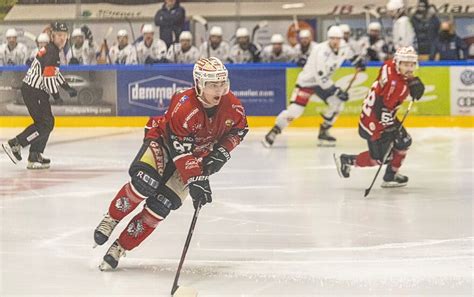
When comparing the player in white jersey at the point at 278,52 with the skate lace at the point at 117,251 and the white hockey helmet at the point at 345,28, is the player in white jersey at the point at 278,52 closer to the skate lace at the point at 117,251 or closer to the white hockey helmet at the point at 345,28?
the white hockey helmet at the point at 345,28

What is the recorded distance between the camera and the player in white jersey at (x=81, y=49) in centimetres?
1337

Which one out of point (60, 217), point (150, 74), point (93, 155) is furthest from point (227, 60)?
point (60, 217)

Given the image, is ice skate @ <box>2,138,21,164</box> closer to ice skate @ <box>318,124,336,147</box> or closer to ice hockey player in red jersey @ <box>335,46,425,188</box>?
ice hockey player in red jersey @ <box>335,46,425,188</box>

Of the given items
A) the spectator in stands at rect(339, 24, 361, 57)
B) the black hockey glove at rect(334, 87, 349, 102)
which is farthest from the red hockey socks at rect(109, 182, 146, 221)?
the spectator in stands at rect(339, 24, 361, 57)

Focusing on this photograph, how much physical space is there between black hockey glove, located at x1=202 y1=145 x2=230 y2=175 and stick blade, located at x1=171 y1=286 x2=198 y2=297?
526mm

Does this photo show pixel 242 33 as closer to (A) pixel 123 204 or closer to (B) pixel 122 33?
(B) pixel 122 33

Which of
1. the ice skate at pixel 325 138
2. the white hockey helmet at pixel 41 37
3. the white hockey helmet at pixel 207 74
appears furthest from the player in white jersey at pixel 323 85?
the white hockey helmet at pixel 207 74

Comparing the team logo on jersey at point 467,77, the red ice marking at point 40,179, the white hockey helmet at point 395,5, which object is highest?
the white hockey helmet at point 395,5

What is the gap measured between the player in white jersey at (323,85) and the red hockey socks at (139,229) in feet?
21.3

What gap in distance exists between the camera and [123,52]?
13.7 m

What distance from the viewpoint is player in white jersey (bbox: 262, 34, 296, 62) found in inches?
533

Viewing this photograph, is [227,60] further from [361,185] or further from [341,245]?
[341,245]

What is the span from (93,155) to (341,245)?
5.13 meters

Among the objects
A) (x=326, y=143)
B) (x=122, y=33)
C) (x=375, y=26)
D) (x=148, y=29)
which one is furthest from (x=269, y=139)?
(x=122, y=33)
